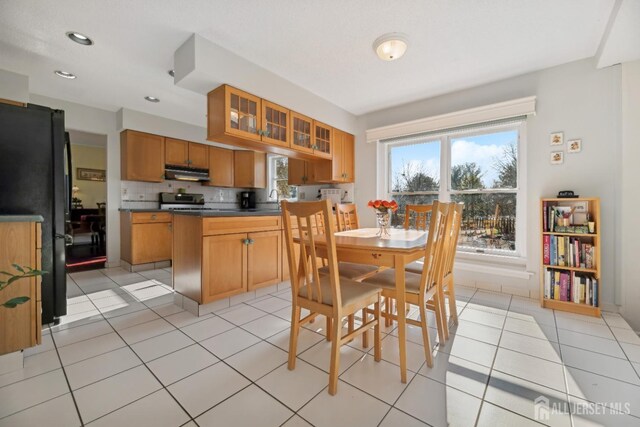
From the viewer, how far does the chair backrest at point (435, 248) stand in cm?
163

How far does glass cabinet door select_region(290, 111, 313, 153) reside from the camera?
3.41m

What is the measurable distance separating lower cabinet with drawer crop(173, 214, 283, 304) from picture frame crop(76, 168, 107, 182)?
730cm

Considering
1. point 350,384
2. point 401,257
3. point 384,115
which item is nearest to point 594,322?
point 401,257

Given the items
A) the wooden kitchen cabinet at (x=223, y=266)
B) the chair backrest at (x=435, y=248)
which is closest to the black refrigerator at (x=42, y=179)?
the wooden kitchen cabinet at (x=223, y=266)

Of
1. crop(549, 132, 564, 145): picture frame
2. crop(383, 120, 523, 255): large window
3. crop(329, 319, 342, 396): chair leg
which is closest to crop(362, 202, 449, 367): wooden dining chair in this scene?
crop(329, 319, 342, 396): chair leg

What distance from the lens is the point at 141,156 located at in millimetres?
4219

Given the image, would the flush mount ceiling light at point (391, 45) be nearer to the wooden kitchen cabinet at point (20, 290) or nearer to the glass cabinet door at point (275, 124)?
the glass cabinet door at point (275, 124)

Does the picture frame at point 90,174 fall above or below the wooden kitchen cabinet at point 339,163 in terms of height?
above

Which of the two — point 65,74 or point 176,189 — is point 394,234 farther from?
point 176,189

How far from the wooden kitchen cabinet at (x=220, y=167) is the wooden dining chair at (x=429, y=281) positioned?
410 centimetres

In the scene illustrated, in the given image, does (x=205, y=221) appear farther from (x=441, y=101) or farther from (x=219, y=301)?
(x=441, y=101)

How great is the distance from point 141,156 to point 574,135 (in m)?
5.56

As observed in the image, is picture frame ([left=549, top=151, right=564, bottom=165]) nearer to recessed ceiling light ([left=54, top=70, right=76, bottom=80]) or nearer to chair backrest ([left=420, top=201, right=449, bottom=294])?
chair backrest ([left=420, top=201, right=449, bottom=294])

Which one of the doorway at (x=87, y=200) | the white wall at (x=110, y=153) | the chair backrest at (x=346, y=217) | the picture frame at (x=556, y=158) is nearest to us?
the picture frame at (x=556, y=158)
